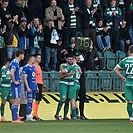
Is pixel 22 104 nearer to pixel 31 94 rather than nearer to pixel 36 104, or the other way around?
pixel 36 104

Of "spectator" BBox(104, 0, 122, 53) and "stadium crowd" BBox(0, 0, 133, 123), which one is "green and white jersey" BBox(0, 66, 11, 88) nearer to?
"stadium crowd" BBox(0, 0, 133, 123)

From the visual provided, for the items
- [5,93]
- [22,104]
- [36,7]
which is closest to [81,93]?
[22,104]

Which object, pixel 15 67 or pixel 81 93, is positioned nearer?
pixel 15 67

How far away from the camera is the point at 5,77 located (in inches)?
690

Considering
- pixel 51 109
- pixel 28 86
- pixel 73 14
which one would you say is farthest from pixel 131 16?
pixel 28 86

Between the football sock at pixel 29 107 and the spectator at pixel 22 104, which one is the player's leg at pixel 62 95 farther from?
the football sock at pixel 29 107

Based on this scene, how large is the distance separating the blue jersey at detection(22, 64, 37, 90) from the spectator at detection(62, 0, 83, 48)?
576 cm

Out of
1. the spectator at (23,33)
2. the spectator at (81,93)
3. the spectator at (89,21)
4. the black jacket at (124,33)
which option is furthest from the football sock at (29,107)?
the black jacket at (124,33)

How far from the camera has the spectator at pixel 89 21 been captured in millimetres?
23109

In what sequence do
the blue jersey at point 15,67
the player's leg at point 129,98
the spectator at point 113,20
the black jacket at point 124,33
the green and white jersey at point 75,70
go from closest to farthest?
the player's leg at point 129,98 → the blue jersey at point 15,67 → the green and white jersey at point 75,70 → the spectator at point 113,20 → the black jacket at point 124,33

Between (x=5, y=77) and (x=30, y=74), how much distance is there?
0.73 metres

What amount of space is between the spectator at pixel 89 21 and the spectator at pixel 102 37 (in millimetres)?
212

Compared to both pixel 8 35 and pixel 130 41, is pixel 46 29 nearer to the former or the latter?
pixel 8 35

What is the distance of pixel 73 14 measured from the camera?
2303 cm
